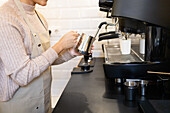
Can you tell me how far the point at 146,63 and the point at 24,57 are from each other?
58cm

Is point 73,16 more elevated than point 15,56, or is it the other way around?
point 73,16

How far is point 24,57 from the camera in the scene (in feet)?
3.15

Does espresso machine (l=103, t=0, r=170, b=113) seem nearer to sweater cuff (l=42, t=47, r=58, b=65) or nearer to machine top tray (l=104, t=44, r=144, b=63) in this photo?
machine top tray (l=104, t=44, r=144, b=63)

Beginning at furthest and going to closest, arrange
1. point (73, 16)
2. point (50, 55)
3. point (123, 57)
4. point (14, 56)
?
point (73, 16), point (123, 57), point (50, 55), point (14, 56)

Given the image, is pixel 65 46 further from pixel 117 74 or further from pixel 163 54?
pixel 163 54

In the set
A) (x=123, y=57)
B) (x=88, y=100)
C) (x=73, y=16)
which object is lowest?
(x=88, y=100)

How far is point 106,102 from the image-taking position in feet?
3.16

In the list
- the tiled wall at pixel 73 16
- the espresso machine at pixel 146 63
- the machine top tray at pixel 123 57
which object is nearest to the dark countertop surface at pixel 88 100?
the espresso machine at pixel 146 63

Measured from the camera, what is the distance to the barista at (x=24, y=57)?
938 mm

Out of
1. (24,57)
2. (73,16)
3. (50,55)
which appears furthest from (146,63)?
(73,16)

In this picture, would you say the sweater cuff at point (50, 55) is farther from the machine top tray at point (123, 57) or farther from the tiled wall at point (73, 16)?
the tiled wall at point (73, 16)

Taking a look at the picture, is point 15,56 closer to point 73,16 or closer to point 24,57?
point 24,57

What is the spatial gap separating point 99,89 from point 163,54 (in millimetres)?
538

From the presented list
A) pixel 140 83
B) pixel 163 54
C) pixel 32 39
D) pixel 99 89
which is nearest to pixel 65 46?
pixel 32 39
